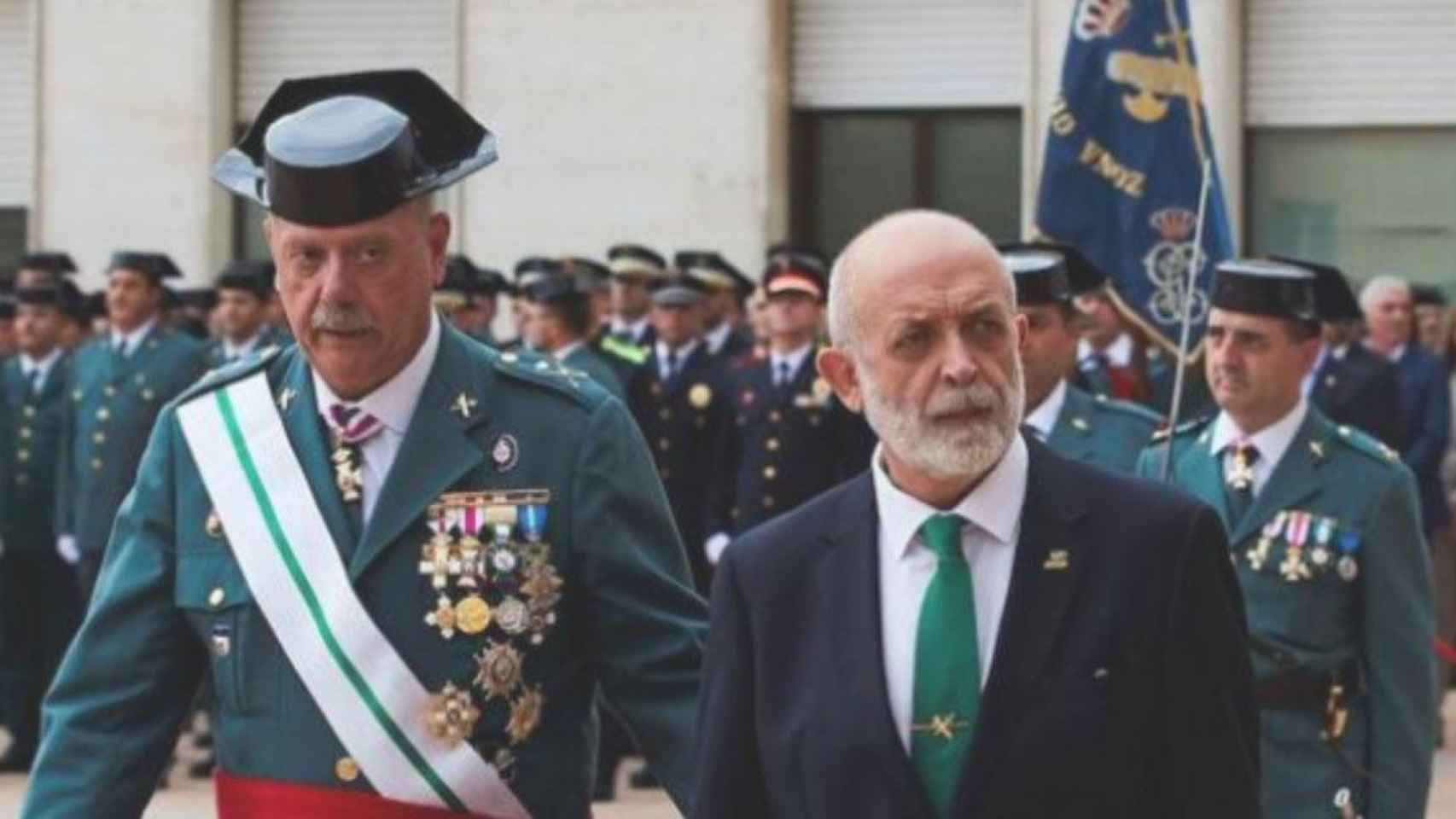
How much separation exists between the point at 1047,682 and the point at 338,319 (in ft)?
4.53

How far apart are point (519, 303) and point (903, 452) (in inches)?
566

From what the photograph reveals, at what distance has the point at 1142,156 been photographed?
1328 cm

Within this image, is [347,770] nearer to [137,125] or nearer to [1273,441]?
[1273,441]

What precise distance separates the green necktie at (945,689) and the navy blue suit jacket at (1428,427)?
13.2 m

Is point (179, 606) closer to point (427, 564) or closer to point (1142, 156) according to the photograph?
point (427, 564)

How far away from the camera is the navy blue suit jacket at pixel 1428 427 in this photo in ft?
61.3

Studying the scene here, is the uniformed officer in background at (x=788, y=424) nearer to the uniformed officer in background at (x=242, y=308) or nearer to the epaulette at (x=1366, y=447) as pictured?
the uniformed officer in background at (x=242, y=308)

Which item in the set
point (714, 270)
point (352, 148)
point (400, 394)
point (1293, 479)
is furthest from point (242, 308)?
point (352, 148)

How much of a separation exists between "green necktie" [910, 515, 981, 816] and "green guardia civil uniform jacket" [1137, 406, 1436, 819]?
3343 millimetres

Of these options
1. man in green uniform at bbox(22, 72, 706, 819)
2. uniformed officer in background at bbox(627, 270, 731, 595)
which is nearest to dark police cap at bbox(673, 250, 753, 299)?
uniformed officer in background at bbox(627, 270, 731, 595)

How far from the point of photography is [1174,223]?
1296 cm

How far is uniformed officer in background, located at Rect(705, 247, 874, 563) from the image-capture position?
57.6 ft

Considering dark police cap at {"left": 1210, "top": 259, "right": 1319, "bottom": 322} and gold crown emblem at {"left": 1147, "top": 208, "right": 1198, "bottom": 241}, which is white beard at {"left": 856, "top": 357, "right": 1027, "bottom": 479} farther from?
gold crown emblem at {"left": 1147, "top": 208, "right": 1198, "bottom": 241}

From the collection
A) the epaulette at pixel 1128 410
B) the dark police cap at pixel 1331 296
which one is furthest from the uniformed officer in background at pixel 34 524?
the dark police cap at pixel 1331 296
